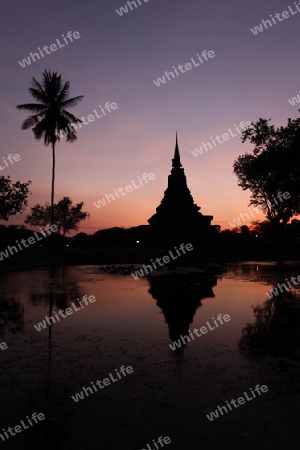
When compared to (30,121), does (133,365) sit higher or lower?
lower

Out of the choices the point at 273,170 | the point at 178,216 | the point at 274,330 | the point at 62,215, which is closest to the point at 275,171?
the point at 273,170

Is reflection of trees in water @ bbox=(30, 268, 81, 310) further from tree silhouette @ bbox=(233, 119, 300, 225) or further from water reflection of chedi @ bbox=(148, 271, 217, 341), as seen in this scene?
tree silhouette @ bbox=(233, 119, 300, 225)

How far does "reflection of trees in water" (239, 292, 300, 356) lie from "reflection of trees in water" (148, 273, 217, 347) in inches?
58.4

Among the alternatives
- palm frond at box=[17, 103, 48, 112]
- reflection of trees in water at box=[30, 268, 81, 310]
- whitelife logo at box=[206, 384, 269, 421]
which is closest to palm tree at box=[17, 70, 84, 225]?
palm frond at box=[17, 103, 48, 112]

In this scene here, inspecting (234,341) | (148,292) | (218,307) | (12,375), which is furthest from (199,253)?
(12,375)

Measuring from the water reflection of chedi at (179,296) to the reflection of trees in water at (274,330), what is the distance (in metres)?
1.50

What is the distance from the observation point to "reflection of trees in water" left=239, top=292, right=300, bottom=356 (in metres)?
6.57

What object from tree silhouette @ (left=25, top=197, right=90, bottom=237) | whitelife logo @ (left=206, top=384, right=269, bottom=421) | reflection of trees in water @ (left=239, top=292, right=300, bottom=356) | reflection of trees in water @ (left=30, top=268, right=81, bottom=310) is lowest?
reflection of trees in water @ (left=239, top=292, right=300, bottom=356)

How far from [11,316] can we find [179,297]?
18.4ft

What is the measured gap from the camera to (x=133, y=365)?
5.66m

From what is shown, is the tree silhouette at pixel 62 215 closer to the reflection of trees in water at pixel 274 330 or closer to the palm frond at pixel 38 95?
the palm frond at pixel 38 95

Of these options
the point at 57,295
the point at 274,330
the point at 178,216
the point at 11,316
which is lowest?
the point at 274,330

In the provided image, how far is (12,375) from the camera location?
5117 millimetres

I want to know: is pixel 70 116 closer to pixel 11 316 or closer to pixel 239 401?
pixel 11 316
